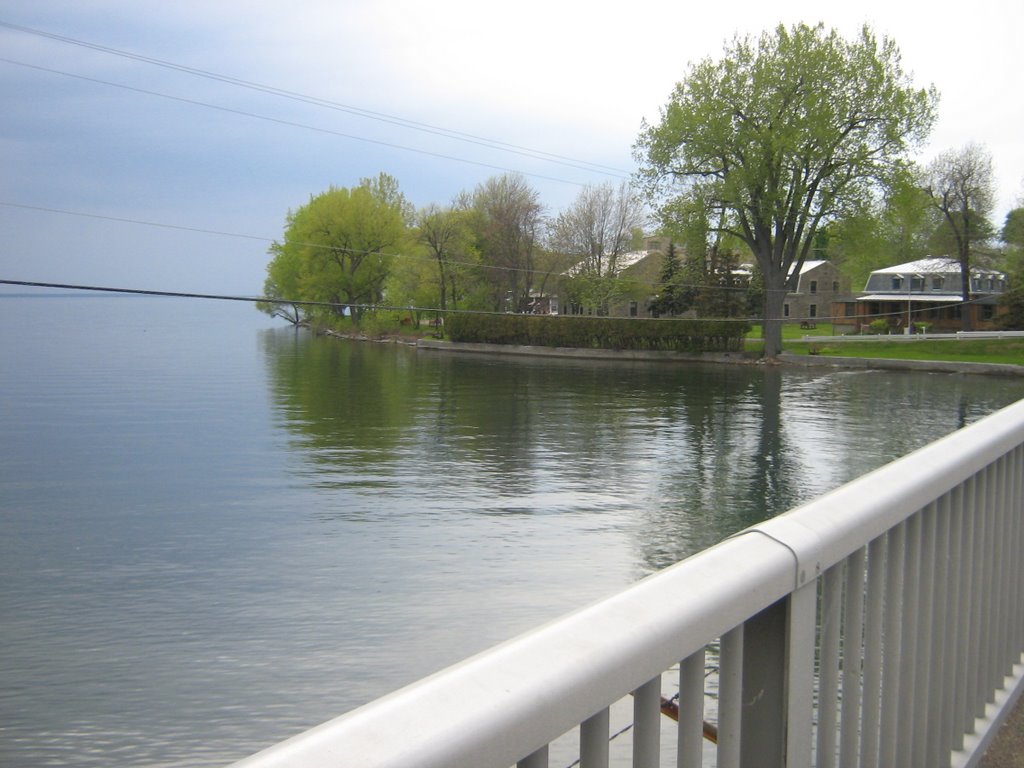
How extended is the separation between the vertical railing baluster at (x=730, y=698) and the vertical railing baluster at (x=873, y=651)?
0.63 m

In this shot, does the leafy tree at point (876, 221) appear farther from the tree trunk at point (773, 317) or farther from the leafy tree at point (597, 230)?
the leafy tree at point (597, 230)

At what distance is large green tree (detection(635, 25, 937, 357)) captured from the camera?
2092 inches

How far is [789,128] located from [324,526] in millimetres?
44762

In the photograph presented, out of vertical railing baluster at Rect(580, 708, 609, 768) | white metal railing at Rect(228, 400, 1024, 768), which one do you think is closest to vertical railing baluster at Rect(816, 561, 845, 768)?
white metal railing at Rect(228, 400, 1024, 768)

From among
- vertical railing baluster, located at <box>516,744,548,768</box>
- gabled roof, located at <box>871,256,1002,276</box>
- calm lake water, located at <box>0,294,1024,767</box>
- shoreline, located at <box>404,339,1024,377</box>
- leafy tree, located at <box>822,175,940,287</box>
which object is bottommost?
calm lake water, located at <box>0,294,1024,767</box>

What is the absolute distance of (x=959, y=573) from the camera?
2467mm

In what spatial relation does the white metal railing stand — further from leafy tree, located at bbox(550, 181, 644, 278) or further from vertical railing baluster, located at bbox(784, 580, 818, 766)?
leafy tree, located at bbox(550, 181, 644, 278)

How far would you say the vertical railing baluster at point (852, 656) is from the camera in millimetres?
1871

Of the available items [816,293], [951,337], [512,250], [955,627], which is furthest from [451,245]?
[955,627]

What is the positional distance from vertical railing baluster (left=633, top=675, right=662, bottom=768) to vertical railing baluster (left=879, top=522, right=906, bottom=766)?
3.22 ft

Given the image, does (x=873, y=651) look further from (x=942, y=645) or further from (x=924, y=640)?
(x=942, y=645)

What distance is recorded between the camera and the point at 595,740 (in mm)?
1145

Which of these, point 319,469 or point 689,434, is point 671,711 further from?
point 689,434

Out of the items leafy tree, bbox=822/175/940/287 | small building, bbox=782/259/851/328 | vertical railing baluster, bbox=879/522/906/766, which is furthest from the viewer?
small building, bbox=782/259/851/328
